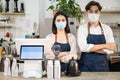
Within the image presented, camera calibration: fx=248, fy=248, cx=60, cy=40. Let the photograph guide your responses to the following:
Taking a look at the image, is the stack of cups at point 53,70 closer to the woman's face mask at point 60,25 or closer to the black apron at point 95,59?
the woman's face mask at point 60,25

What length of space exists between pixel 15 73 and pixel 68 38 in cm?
89

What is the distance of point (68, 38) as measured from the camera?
3305mm

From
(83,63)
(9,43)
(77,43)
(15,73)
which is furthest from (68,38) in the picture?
(9,43)

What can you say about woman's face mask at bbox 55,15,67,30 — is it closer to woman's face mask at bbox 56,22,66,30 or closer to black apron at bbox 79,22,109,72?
woman's face mask at bbox 56,22,66,30

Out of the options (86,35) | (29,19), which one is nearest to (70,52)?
(86,35)

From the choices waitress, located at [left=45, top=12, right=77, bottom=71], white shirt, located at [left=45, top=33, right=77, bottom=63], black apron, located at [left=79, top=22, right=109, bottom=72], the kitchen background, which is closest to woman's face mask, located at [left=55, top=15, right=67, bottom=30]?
waitress, located at [left=45, top=12, right=77, bottom=71]

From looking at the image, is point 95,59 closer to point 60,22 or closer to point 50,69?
point 60,22

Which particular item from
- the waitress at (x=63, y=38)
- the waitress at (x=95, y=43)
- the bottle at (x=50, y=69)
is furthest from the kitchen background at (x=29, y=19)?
the bottle at (x=50, y=69)

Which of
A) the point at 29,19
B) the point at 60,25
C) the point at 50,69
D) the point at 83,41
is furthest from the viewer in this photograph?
the point at 29,19

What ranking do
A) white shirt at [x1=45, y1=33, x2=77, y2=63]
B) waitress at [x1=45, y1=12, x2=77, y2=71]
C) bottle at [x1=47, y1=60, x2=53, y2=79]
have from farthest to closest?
waitress at [x1=45, y1=12, x2=77, y2=71], white shirt at [x1=45, y1=33, x2=77, y2=63], bottle at [x1=47, y1=60, x2=53, y2=79]

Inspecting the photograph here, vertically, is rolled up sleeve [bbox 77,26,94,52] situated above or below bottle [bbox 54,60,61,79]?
above

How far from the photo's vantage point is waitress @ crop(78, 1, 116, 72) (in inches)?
131

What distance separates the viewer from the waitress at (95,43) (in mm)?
3332

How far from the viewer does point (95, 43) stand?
343 cm
